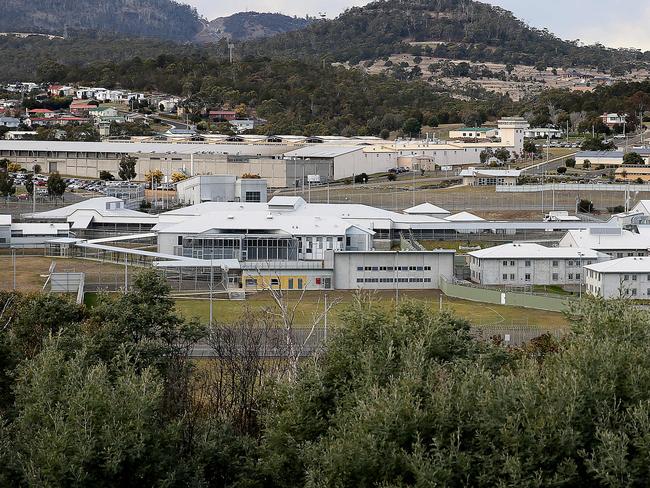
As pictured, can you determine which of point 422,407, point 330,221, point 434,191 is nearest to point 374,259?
point 330,221

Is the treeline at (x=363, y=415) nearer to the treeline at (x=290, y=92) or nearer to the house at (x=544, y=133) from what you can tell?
the house at (x=544, y=133)

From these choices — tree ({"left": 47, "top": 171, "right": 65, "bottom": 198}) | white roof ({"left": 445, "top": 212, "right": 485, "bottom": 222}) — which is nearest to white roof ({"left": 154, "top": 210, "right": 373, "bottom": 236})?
white roof ({"left": 445, "top": 212, "right": 485, "bottom": 222})

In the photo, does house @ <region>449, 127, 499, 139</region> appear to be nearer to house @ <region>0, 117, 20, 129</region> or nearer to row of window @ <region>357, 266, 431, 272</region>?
house @ <region>0, 117, 20, 129</region>

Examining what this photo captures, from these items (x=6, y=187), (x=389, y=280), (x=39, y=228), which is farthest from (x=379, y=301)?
(x=6, y=187)

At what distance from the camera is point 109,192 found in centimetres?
4062

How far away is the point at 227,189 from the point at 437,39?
279 ft

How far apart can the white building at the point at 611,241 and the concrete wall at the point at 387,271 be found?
4.02 m

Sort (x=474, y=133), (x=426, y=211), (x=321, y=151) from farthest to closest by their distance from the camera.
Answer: (x=474, y=133) → (x=321, y=151) → (x=426, y=211)

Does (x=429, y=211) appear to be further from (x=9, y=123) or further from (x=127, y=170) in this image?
(x=9, y=123)

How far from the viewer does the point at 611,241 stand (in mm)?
29375

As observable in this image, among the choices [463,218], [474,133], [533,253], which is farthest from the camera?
[474,133]

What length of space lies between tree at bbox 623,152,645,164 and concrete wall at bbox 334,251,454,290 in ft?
80.1

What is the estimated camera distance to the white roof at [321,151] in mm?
49547

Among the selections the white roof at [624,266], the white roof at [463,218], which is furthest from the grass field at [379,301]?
the white roof at [463,218]
